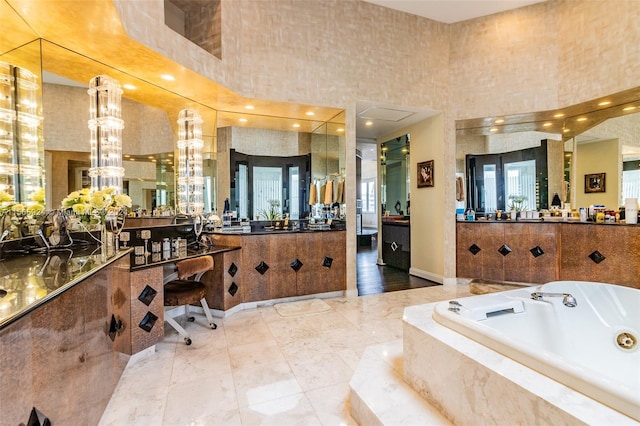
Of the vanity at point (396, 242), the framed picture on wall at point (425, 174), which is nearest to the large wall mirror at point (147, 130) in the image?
the framed picture on wall at point (425, 174)

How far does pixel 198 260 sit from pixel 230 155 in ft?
6.34

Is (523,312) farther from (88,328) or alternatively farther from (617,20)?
(617,20)

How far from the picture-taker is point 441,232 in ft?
15.0

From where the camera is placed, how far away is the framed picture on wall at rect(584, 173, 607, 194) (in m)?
4.14

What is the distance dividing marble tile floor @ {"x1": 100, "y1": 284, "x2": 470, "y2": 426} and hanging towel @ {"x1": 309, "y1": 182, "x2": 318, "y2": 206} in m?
1.73

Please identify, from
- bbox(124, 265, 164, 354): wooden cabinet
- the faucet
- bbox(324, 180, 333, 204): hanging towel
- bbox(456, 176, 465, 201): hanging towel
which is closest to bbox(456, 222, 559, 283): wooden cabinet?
bbox(456, 176, 465, 201): hanging towel

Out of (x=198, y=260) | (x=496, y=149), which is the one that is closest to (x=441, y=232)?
(x=496, y=149)

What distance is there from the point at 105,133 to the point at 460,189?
184 inches

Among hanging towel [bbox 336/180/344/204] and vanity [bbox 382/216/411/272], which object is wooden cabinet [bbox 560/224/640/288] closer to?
vanity [bbox 382/216/411/272]

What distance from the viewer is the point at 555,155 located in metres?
4.54

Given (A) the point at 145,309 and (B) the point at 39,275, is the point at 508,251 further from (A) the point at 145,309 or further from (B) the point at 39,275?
(B) the point at 39,275

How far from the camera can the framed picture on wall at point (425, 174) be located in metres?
4.75

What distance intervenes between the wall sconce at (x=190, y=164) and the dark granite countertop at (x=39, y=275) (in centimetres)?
137

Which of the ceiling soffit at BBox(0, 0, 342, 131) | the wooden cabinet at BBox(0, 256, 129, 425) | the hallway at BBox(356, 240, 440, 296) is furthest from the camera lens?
the hallway at BBox(356, 240, 440, 296)
